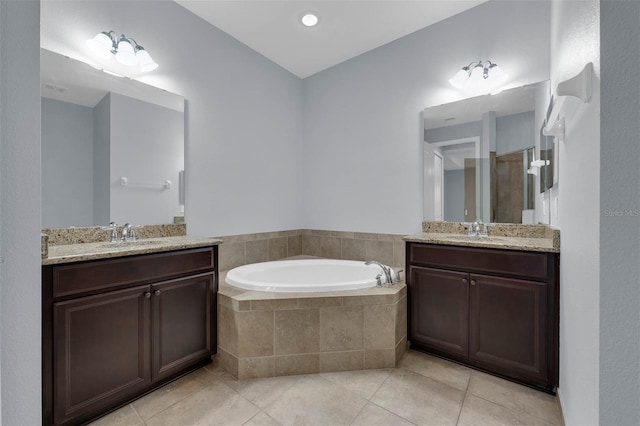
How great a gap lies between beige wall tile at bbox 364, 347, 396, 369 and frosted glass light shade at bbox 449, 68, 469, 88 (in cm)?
219

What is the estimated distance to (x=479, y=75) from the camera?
2375mm

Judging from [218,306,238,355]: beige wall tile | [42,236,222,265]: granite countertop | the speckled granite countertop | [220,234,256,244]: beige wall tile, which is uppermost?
the speckled granite countertop

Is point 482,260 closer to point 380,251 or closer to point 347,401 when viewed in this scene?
point 380,251

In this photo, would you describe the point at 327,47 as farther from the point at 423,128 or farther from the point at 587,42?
the point at 587,42

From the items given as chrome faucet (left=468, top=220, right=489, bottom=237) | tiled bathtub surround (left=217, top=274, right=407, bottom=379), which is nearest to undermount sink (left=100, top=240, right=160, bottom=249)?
tiled bathtub surround (left=217, top=274, right=407, bottom=379)

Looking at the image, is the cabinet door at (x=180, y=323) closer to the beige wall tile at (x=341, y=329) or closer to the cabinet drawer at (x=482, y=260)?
the beige wall tile at (x=341, y=329)

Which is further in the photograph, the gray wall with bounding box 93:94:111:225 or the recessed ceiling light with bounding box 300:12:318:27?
the recessed ceiling light with bounding box 300:12:318:27

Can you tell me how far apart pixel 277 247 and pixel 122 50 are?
2072 millimetres

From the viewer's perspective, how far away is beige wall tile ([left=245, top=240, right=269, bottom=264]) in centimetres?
284

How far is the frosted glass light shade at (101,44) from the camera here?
6.29 ft

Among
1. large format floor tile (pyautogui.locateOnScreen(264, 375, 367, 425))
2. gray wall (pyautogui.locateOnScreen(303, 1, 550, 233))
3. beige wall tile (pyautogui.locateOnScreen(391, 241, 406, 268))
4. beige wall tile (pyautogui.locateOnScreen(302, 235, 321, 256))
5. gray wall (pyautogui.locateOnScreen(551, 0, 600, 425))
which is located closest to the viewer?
gray wall (pyautogui.locateOnScreen(551, 0, 600, 425))

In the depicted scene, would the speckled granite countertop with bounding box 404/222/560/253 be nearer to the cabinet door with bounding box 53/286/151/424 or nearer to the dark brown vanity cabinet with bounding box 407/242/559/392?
the dark brown vanity cabinet with bounding box 407/242/559/392

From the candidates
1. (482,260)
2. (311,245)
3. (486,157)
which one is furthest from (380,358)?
(486,157)

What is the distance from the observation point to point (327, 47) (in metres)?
2.88
